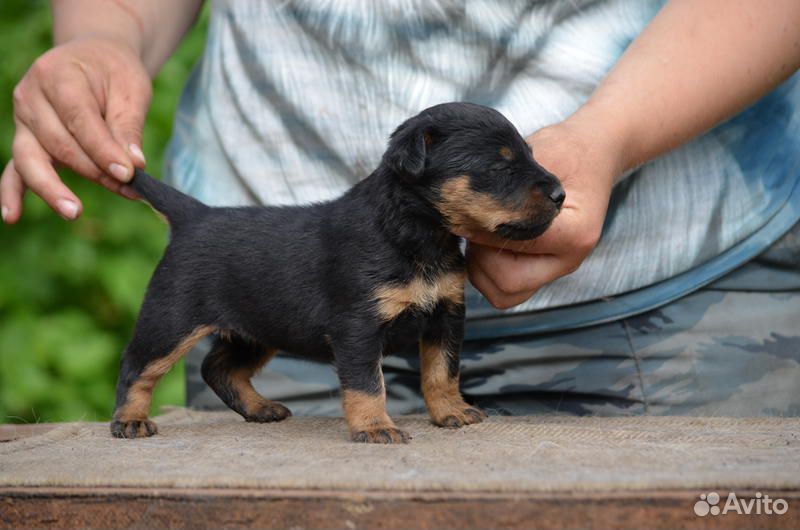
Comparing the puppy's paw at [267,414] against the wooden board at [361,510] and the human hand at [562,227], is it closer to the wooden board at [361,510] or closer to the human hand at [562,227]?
the human hand at [562,227]

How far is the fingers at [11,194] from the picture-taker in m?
3.41

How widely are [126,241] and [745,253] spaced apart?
12.6 feet

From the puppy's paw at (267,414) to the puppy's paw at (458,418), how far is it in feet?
1.91

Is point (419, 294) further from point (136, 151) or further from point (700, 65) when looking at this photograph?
point (700, 65)

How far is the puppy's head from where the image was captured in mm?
2744

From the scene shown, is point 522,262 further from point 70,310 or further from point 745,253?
point 70,310

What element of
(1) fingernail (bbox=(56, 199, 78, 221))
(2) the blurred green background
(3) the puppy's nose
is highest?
(3) the puppy's nose

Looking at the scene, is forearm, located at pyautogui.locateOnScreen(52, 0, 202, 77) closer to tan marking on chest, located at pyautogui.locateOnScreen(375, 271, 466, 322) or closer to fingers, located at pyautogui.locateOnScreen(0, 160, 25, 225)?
fingers, located at pyautogui.locateOnScreen(0, 160, 25, 225)

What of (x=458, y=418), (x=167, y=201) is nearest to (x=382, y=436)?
(x=458, y=418)

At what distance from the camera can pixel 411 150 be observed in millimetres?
Answer: 2791

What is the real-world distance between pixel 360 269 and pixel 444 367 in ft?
1.45

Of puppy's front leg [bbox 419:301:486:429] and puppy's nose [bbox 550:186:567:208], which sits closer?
puppy's nose [bbox 550:186:567:208]

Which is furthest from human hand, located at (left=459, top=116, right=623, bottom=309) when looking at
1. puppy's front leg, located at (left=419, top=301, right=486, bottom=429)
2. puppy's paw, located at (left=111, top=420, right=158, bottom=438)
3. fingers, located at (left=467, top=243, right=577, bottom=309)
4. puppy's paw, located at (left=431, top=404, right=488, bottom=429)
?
puppy's paw, located at (left=111, top=420, right=158, bottom=438)

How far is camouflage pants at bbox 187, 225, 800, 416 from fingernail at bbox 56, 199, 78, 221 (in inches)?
57.5
